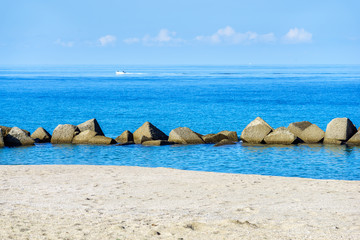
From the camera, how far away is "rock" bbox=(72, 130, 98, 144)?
96.5 ft

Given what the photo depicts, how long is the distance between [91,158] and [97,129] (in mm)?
6073

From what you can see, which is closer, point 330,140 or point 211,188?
point 211,188

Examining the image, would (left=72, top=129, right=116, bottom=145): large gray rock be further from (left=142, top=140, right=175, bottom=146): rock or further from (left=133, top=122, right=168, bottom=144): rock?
(left=142, top=140, right=175, bottom=146): rock

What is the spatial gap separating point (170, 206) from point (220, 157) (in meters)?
11.8

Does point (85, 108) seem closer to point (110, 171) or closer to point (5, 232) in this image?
point (110, 171)

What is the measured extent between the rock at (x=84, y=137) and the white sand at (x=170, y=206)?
1064 centimetres

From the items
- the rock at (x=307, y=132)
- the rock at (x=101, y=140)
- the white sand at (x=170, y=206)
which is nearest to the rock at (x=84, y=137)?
the rock at (x=101, y=140)

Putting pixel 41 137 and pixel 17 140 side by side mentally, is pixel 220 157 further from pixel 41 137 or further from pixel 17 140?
pixel 17 140

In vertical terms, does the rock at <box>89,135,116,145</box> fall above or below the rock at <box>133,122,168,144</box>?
below

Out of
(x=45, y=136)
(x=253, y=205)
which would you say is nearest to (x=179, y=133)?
(x=45, y=136)

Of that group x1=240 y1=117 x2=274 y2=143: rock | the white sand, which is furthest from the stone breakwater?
the white sand

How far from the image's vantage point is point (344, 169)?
22.0 m

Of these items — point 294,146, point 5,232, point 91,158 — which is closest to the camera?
point 5,232

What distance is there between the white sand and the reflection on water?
4163mm
